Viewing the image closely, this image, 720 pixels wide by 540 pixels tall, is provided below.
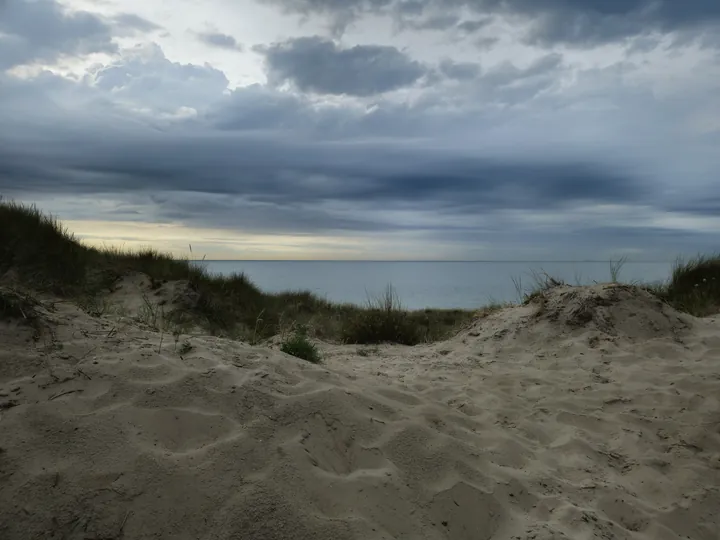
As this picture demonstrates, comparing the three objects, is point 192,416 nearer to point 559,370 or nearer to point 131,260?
point 559,370

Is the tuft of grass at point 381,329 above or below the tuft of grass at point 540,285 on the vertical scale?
below

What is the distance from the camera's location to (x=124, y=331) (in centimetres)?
411

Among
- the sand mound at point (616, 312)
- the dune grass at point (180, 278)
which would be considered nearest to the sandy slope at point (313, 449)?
the sand mound at point (616, 312)

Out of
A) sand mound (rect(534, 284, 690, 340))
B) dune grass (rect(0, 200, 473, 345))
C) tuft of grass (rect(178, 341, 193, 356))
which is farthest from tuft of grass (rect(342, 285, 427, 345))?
tuft of grass (rect(178, 341, 193, 356))

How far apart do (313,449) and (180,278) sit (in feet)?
26.9

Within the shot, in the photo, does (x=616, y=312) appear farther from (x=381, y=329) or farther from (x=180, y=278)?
(x=180, y=278)

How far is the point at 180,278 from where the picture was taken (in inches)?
408

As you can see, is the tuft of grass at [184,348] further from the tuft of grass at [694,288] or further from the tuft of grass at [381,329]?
the tuft of grass at [694,288]

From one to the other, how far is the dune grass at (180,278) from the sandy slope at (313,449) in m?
3.60

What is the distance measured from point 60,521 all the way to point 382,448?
178 centimetres

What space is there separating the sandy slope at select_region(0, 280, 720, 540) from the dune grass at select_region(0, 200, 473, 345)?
360cm

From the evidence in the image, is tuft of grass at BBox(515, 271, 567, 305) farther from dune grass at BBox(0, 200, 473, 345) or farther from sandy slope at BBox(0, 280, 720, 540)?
sandy slope at BBox(0, 280, 720, 540)

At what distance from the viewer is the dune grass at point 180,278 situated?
Result: 8141 millimetres

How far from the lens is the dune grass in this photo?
26.7ft
